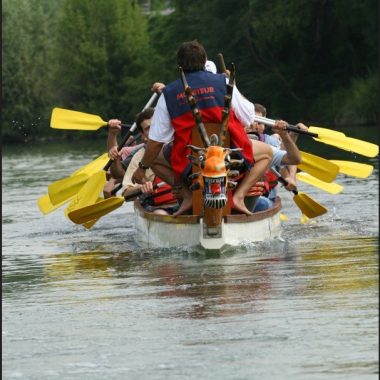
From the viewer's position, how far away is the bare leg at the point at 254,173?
11.5m

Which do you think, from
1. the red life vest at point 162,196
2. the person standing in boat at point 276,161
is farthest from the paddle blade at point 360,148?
the red life vest at point 162,196

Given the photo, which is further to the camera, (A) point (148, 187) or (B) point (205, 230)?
(A) point (148, 187)

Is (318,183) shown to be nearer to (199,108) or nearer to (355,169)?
(355,169)

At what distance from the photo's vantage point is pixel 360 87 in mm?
45688

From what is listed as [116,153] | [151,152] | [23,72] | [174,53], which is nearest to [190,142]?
[151,152]

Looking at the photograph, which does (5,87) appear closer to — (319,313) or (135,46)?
(135,46)

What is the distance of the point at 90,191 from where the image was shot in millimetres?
14836

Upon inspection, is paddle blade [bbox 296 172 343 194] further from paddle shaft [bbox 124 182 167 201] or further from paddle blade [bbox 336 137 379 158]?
paddle shaft [bbox 124 182 167 201]

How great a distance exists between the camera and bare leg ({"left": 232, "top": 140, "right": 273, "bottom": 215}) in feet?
37.8

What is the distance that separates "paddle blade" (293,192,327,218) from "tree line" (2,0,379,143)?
3006 cm

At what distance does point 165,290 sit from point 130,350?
85.7 inches

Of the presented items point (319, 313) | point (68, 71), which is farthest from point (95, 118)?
point (68, 71)

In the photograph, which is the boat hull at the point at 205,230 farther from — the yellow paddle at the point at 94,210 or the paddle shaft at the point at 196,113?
the yellow paddle at the point at 94,210

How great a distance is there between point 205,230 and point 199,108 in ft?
3.52
